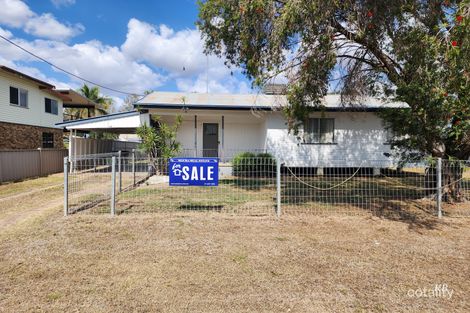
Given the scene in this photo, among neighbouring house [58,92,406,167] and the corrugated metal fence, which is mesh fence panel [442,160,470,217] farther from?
the corrugated metal fence

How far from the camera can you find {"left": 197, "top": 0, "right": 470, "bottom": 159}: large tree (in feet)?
17.4

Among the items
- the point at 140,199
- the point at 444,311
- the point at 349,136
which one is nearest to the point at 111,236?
the point at 140,199

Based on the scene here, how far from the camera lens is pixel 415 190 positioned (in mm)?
9133

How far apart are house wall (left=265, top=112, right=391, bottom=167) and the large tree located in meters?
5.35

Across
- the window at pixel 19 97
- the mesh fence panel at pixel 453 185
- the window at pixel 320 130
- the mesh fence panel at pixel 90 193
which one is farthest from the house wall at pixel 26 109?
the mesh fence panel at pixel 453 185

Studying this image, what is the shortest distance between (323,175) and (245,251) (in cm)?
1016

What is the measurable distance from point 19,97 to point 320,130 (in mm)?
16716

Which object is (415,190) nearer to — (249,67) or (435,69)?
(435,69)

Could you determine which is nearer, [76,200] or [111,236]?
[111,236]

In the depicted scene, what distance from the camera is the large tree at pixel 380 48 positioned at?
17.4ft

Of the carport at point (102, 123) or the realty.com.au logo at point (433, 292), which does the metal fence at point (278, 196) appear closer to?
the realty.com.au logo at point (433, 292)

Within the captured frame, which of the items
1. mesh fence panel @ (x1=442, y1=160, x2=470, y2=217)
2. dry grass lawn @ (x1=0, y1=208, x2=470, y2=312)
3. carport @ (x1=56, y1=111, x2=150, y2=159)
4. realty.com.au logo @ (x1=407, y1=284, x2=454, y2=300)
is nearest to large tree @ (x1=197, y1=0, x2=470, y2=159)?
mesh fence panel @ (x1=442, y1=160, x2=470, y2=217)

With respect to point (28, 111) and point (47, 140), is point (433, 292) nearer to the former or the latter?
point (28, 111)

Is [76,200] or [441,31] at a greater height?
[441,31]
